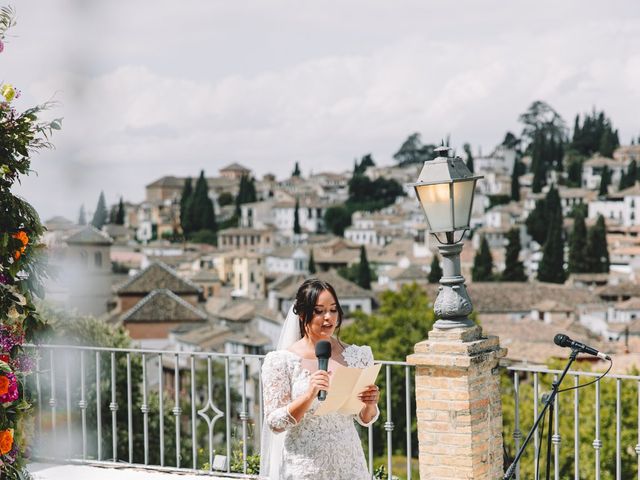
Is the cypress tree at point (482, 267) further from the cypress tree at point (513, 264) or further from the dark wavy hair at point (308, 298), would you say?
the dark wavy hair at point (308, 298)

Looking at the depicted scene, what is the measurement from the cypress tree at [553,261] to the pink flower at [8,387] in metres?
75.9

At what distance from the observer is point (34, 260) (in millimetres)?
3738

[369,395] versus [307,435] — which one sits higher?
[369,395]

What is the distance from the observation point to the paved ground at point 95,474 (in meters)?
5.63

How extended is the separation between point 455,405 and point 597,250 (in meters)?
76.8

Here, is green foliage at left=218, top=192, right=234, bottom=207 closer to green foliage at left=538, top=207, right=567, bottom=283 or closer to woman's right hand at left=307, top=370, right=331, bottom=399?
green foliage at left=538, top=207, right=567, bottom=283

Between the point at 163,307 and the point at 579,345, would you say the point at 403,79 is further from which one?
the point at 579,345

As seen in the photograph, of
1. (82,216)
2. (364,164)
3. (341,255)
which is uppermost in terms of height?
(364,164)

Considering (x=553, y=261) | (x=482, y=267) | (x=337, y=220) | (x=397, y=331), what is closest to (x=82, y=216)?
(x=397, y=331)

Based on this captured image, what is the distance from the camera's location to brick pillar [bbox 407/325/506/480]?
5160 millimetres

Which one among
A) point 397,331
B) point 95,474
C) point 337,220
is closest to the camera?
point 95,474

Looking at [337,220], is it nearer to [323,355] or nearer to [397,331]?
[397,331]

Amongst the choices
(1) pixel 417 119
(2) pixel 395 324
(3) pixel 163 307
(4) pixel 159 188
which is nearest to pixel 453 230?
(2) pixel 395 324

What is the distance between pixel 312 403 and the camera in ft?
11.1
